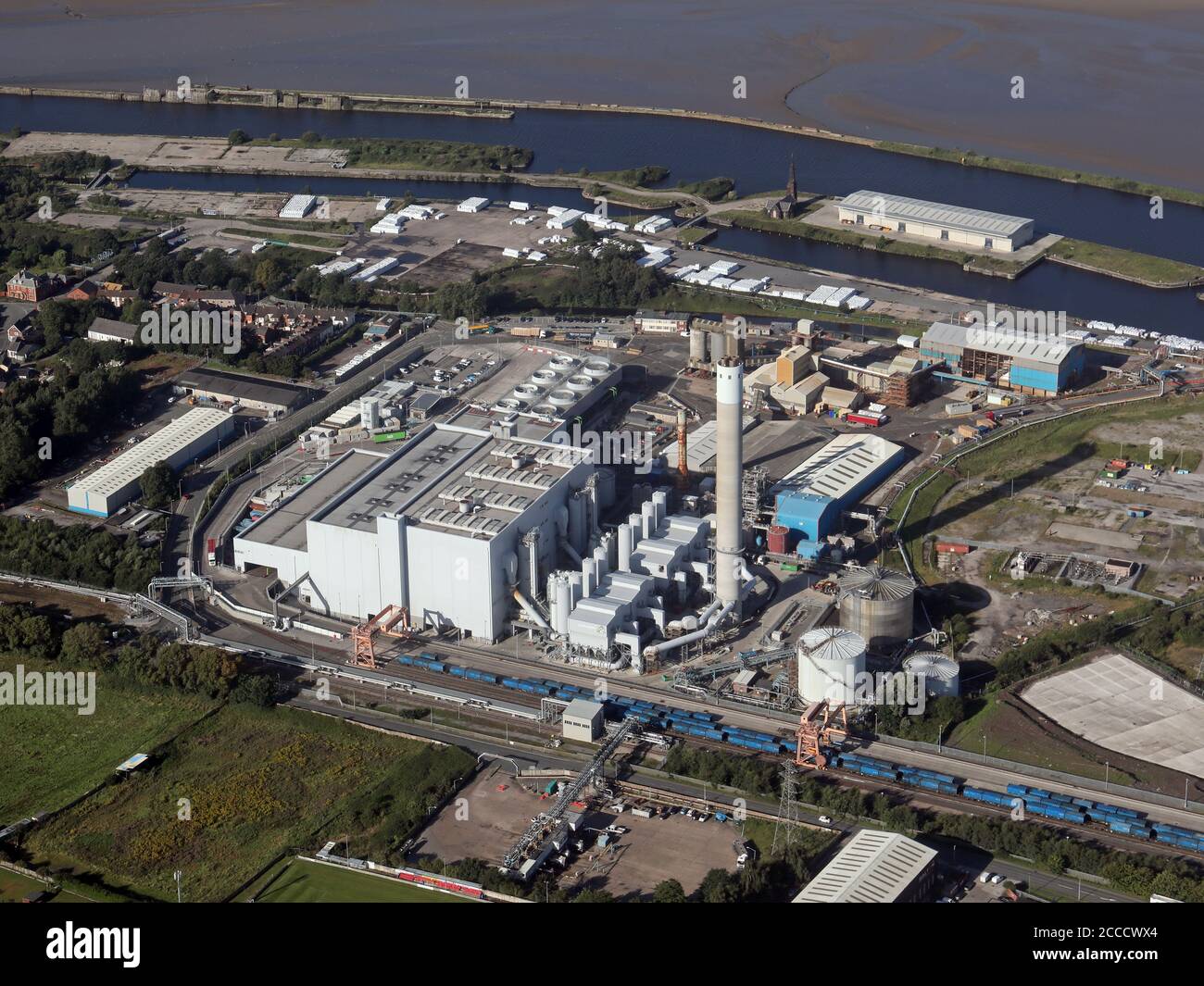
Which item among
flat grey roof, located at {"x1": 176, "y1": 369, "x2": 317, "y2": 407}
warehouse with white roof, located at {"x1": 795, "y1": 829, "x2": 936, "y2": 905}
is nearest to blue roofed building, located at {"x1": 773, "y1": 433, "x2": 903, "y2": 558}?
warehouse with white roof, located at {"x1": 795, "y1": 829, "x2": 936, "y2": 905}

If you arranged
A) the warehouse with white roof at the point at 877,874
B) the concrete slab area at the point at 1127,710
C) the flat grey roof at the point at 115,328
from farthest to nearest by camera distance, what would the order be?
1. the flat grey roof at the point at 115,328
2. the concrete slab area at the point at 1127,710
3. the warehouse with white roof at the point at 877,874

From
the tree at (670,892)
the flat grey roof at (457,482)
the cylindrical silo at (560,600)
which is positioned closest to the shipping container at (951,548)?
the flat grey roof at (457,482)

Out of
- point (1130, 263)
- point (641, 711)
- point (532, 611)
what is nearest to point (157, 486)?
A: point (532, 611)

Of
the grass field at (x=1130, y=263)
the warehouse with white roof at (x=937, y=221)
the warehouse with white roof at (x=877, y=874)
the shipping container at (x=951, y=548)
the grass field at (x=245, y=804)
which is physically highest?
the warehouse with white roof at (x=937, y=221)

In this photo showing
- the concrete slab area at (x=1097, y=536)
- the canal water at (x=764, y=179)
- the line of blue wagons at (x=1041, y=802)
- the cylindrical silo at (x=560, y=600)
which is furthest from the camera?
the canal water at (x=764, y=179)

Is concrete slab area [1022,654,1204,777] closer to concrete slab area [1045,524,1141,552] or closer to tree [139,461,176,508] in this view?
concrete slab area [1045,524,1141,552]

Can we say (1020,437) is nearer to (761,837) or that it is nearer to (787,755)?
(787,755)

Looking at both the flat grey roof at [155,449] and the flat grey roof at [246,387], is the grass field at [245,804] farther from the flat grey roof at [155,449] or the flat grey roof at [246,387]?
the flat grey roof at [246,387]
